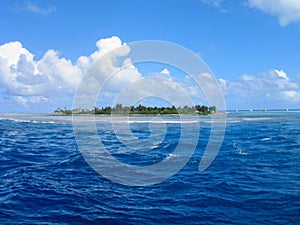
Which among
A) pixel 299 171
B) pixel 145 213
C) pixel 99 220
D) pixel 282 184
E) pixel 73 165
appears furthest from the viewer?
pixel 73 165

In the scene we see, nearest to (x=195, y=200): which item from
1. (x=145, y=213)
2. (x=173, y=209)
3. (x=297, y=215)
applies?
(x=173, y=209)

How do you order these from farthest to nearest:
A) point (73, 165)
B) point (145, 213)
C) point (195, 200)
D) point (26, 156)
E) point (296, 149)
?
point (296, 149) → point (26, 156) → point (73, 165) → point (195, 200) → point (145, 213)

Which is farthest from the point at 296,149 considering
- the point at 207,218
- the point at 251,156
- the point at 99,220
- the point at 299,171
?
the point at 99,220

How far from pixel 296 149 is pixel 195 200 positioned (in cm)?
1394

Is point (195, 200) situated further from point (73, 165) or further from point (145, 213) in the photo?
point (73, 165)

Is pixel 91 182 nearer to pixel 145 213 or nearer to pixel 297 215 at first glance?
pixel 145 213

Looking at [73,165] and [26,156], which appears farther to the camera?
[26,156]

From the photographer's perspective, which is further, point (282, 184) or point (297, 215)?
point (282, 184)

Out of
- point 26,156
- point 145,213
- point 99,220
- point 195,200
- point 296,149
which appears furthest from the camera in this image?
point 296,149

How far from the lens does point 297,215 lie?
9078 millimetres

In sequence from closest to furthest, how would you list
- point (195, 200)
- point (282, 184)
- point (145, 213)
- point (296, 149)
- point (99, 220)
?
1. point (99, 220)
2. point (145, 213)
3. point (195, 200)
4. point (282, 184)
5. point (296, 149)

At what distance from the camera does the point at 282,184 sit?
12.5 m

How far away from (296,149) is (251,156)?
421cm

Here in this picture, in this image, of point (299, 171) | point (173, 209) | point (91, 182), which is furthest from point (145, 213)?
point (299, 171)
